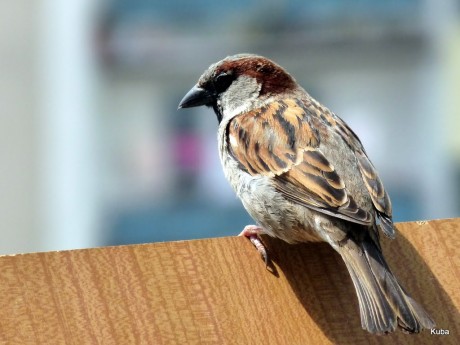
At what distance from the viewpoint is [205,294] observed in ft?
10.0

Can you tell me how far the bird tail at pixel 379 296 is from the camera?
3.02 m

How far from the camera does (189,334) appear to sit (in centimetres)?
299

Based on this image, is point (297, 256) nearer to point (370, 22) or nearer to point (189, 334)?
point (189, 334)

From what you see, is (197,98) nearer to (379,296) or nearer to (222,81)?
(222,81)

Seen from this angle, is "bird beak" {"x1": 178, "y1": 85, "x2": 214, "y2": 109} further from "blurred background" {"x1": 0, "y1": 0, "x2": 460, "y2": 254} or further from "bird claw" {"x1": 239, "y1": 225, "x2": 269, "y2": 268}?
"blurred background" {"x1": 0, "y1": 0, "x2": 460, "y2": 254}

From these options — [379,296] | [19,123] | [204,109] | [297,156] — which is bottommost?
[19,123]

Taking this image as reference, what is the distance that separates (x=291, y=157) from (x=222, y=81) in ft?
2.52

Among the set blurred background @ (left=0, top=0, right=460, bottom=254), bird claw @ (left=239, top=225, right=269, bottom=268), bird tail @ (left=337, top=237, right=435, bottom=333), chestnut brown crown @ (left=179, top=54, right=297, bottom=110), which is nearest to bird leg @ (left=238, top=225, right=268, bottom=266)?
bird claw @ (left=239, top=225, right=269, bottom=268)

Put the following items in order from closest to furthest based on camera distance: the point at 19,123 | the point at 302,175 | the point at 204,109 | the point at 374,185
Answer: the point at 374,185
the point at 302,175
the point at 204,109
the point at 19,123

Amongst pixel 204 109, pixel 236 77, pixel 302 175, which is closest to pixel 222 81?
pixel 236 77

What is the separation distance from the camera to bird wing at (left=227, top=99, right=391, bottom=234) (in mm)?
3592

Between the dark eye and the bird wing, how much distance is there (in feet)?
0.93

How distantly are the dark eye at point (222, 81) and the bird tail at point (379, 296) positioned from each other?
1280 mm

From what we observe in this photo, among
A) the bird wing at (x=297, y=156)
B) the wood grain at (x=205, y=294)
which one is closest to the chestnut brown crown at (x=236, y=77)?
the bird wing at (x=297, y=156)
